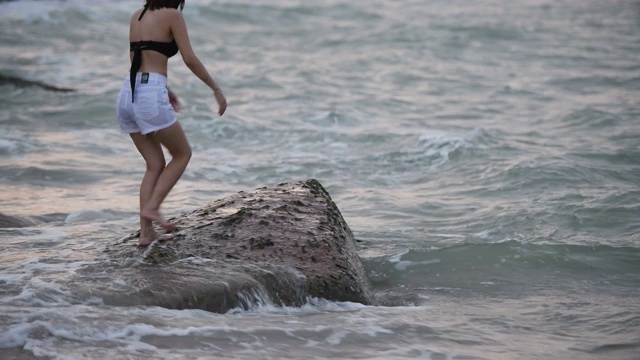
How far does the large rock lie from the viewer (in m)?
5.73

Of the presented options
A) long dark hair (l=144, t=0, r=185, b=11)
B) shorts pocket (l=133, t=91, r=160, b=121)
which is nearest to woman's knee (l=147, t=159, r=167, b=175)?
shorts pocket (l=133, t=91, r=160, b=121)

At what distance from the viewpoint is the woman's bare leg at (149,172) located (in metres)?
6.42

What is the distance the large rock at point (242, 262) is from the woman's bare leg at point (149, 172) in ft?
0.34

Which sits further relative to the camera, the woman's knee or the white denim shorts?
the woman's knee

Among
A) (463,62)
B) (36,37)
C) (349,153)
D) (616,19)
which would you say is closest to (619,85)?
(463,62)

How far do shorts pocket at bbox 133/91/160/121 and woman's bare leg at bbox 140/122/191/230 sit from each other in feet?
0.58

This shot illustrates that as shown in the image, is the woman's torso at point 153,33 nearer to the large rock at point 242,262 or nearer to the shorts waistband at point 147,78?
the shorts waistband at point 147,78

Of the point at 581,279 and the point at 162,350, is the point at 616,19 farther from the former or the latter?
the point at 162,350

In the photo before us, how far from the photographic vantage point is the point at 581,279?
7.55 m

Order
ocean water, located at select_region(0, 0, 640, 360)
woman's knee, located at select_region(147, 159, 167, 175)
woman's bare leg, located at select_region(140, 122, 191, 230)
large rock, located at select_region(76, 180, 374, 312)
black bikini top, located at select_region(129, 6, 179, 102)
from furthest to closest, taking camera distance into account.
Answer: woman's knee, located at select_region(147, 159, 167, 175) → woman's bare leg, located at select_region(140, 122, 191, 230) → black bikini top, located at select_region(129, 6, 179, 102) → large rock, located at select_region(76, 180, 374, 312) → ocean water, located at select_region(0, 0, 640, 360)

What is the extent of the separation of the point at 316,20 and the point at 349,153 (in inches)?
643

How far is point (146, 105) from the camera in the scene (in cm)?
620

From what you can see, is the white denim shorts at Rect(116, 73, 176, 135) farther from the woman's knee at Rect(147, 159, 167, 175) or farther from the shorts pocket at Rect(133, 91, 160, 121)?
the woman's knee at Rect(147, 159, 167, 175)

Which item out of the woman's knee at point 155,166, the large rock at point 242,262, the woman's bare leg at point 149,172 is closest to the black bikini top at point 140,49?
the woman's bare leg at point 149,172
